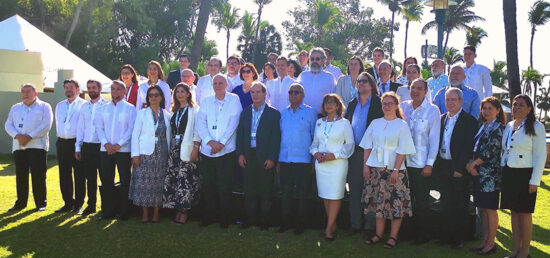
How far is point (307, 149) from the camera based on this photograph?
610cm

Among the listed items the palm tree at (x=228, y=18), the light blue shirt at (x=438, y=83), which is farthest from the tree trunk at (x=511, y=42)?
the palm tree at (x=228, y=18)

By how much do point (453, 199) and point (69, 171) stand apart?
562 cm

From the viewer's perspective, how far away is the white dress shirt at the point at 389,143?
218 inches

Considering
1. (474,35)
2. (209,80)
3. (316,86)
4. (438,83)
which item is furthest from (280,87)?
(474,35)

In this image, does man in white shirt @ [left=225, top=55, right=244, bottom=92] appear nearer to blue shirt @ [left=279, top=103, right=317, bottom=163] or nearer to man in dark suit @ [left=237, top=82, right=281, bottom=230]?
→ man in dark suit @ [left=237, top=82, right=281, bottom=230]

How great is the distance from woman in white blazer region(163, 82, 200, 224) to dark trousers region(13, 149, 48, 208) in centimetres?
232

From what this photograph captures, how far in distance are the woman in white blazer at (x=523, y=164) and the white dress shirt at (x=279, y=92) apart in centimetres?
331

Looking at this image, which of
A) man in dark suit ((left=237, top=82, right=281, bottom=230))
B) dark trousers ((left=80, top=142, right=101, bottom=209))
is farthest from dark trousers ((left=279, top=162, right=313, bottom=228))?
dark trousers ((left=80, top=142, right=101, bottom=209))

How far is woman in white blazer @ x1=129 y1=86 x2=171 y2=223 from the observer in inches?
260

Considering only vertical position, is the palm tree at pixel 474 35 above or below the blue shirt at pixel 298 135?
above

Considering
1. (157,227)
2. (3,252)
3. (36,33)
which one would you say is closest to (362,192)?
(157,227)

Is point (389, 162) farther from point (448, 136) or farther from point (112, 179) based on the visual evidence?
point (112, 179)

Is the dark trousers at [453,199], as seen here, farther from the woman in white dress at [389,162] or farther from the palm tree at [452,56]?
the palm tree at [452,56]

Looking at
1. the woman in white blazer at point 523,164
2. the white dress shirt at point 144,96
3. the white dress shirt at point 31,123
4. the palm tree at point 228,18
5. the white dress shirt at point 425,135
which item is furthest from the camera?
the palm tree at point 228,18
